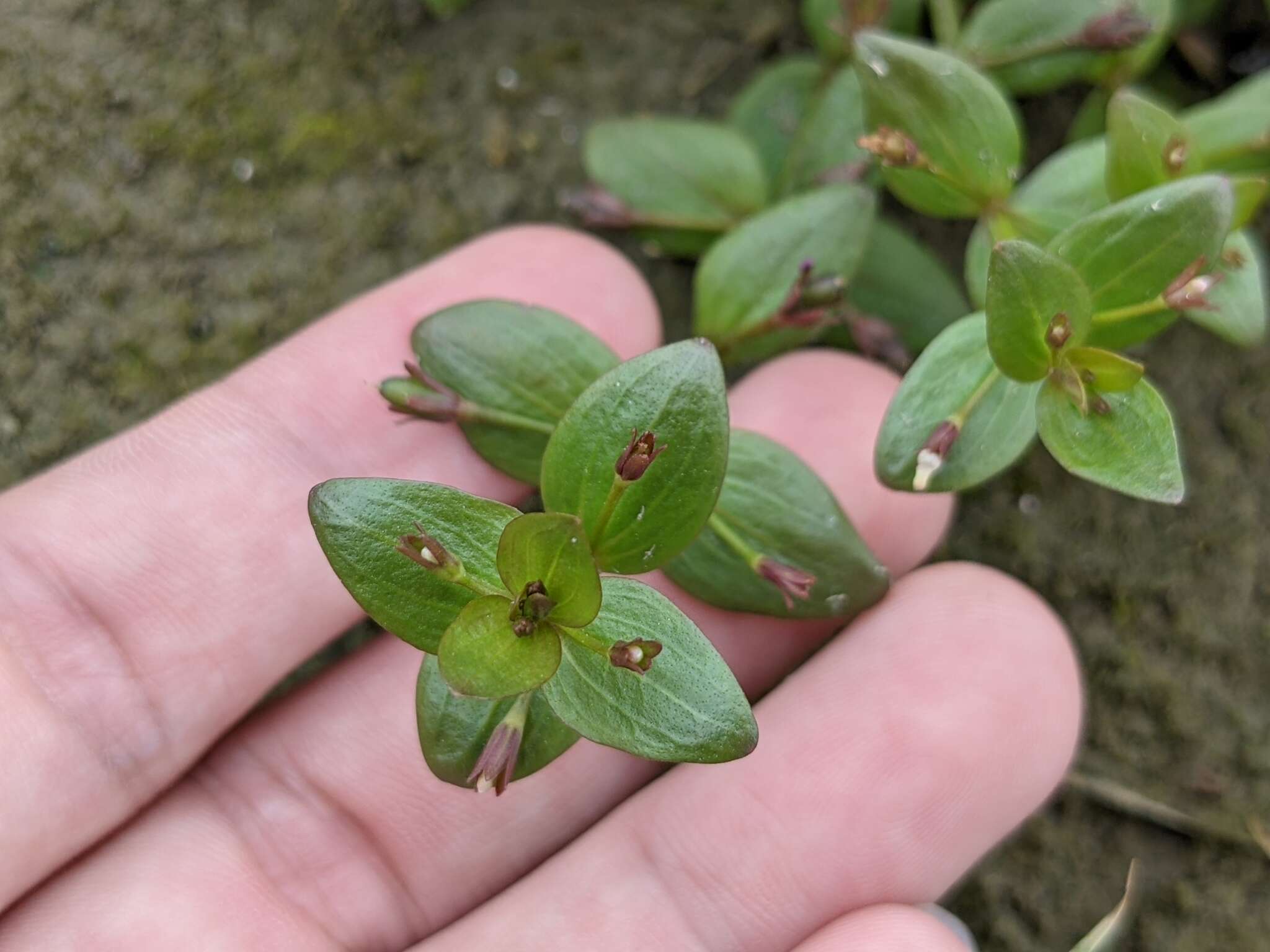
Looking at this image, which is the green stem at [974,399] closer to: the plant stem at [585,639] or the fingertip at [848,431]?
the fingertip at [848,431]

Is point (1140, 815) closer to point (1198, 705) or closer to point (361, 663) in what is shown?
point (1198, 705)

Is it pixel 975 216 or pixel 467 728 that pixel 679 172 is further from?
pixel 467 728

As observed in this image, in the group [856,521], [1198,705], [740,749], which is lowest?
[1198,705]

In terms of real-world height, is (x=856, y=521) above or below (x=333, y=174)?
below

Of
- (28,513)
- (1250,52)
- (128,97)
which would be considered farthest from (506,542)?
(1250,52)

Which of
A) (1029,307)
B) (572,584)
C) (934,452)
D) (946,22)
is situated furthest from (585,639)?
(946,22)

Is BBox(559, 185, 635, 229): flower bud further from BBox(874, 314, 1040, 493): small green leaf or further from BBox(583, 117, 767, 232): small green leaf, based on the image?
BBox(874, 314, 1040, 493): small green leaf

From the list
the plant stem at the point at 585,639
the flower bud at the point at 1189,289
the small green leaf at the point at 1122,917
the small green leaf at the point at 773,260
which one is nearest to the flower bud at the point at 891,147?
the small green leaf at the point at 773,260
